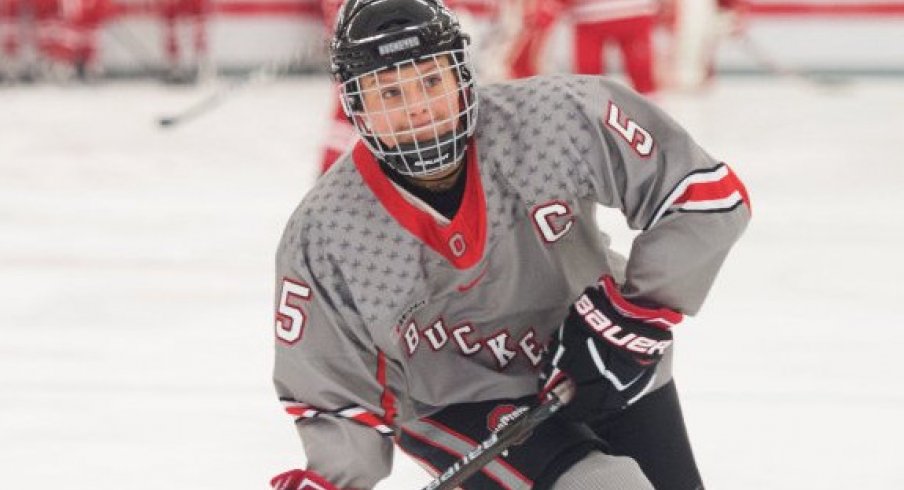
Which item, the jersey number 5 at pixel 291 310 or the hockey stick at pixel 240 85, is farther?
the hockey stick at pixel 240 85

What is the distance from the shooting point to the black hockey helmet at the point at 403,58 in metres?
1.58

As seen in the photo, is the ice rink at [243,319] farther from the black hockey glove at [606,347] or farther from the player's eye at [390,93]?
the player's eye at [390,93]

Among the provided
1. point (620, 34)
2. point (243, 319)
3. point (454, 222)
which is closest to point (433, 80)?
point (454, 222)

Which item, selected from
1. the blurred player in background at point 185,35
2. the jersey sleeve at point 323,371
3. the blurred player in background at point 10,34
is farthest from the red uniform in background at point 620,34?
the blurred player in background at point 10,34

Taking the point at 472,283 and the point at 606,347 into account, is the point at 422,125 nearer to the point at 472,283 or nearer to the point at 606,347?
the point at 472,283

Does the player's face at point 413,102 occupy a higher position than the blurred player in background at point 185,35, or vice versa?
the player's face at point 413,102

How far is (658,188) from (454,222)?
0.77 ft

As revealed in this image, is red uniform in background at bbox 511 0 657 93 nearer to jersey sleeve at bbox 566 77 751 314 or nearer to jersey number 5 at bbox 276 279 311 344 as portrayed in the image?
jersey sleeve at bbox 566 77 751 314

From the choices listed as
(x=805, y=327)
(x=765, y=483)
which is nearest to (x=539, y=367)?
(x=765, y=483)

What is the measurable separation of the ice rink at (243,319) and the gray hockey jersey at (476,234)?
0.58 metres

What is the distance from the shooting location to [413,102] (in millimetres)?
1588

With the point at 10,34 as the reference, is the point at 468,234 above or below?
above

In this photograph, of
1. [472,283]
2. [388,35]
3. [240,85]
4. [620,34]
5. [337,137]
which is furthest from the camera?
[240,85]

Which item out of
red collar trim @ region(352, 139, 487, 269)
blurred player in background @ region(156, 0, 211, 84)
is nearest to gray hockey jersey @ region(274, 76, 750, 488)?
red collar trim @ region(352, 139, 487, 269)
